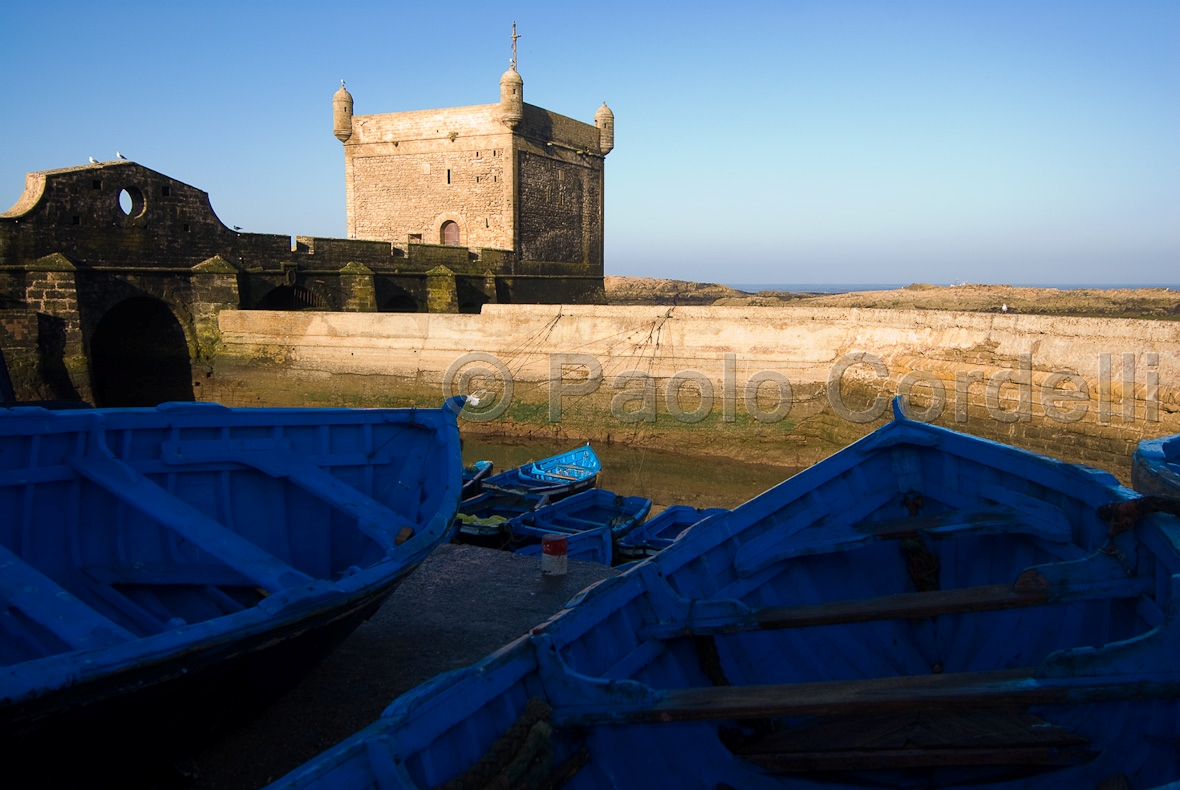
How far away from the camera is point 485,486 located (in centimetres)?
1054

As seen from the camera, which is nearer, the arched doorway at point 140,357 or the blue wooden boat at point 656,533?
the blue wooden boat at point 656,533

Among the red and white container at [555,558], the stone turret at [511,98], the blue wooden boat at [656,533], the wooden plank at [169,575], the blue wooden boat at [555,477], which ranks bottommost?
the blue wooden boat at [656,533]

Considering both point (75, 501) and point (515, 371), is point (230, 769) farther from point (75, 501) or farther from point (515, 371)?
point (515, 371)

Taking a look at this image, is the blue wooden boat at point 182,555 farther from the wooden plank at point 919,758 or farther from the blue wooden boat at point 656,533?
the blue wooden boat at point 656,533

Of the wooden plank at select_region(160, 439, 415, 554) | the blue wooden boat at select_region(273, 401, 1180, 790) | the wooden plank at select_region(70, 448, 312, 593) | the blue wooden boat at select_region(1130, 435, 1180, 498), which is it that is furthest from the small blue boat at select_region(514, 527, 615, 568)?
the blue wooden boat at select_region(1130, 435, 1180, 498)

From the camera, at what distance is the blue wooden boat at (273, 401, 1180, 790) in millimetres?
2602

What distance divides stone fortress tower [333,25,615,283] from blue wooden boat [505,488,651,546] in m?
15.8

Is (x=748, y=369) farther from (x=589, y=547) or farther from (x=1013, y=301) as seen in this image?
(x=1013, y=301)

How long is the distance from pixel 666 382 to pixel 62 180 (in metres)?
12.8

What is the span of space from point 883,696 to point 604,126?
28.5m

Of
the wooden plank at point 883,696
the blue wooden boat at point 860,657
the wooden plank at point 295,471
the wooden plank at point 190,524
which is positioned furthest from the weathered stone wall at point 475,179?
the wooden plank at point 883,696

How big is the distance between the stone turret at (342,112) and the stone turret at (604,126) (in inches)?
336

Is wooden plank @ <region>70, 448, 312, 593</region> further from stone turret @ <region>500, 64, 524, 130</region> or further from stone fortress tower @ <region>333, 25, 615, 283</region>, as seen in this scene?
stone turret @ <region>500, 64, 524, 130</region>

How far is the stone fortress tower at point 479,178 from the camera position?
82.4 feet
